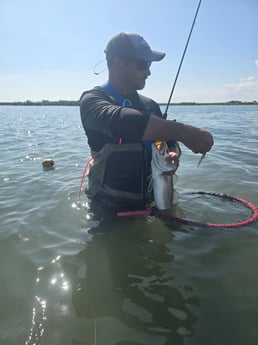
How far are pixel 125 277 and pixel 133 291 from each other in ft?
1.22

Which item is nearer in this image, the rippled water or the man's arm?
the rippled water

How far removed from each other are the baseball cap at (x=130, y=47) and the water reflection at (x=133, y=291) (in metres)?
3.00

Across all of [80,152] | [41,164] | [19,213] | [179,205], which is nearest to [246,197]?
[179,205]

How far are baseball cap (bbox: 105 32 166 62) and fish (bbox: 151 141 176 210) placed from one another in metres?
1.50

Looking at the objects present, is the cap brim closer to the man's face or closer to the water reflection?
the man's face

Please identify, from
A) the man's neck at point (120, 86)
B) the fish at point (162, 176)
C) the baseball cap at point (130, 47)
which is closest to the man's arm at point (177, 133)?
the fish at point (162, 176)

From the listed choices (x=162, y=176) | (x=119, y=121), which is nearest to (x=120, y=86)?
(x=162, y=176)

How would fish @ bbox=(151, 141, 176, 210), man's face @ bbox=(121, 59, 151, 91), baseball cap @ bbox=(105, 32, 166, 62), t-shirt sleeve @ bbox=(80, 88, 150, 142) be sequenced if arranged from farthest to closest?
1. man's face @ bbox=(121, 59, 151, 91)
2. baseball cap @ bbox=(105, 32, 166, 62)
3. fish @ bbox=(151, 141, 176, 210)
4. t-shirt sleeve @ bbox=(80, 88, 150, 142)

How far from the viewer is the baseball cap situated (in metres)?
5.57

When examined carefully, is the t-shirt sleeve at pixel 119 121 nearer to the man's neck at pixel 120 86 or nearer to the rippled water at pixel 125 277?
the man's neck at pixel 120 86

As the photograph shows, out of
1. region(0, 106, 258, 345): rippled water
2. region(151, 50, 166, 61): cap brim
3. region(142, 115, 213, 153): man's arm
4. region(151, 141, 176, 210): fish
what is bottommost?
region(0, 106, 258, 345): rippled water

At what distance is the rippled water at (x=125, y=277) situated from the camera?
3.73 metres

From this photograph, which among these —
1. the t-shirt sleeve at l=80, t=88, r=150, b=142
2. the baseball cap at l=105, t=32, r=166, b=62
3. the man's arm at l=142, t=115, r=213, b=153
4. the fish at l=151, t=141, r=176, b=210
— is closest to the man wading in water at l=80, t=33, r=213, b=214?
the baseball cap at l=105, t=32, r=166, b=62

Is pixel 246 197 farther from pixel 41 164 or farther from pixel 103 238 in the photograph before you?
pixel 41 164
